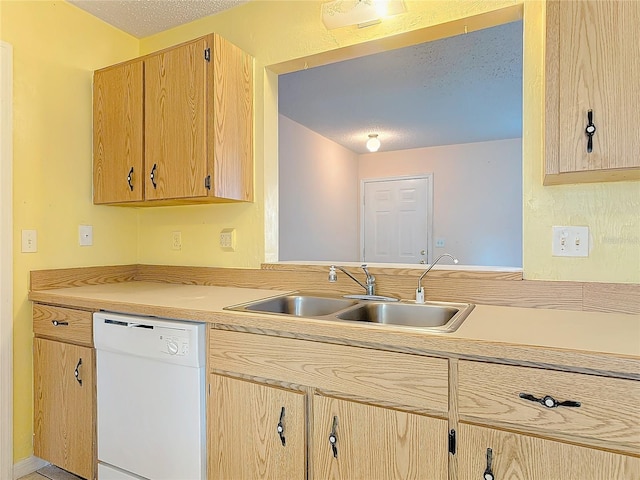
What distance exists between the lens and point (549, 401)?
0.95 metres

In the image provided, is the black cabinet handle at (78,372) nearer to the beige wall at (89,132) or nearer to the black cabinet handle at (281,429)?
the beige wall at (89,132)

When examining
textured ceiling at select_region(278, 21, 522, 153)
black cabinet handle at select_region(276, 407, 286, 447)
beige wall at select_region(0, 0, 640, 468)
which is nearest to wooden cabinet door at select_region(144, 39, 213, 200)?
beige wall at select_region(0, 0, 640, 468)

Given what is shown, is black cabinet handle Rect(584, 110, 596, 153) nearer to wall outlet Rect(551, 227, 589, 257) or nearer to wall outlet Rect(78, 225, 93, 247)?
wall outlet Rect(551, 227, 589, 257)

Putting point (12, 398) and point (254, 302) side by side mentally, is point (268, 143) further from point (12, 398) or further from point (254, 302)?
point (12, 398)

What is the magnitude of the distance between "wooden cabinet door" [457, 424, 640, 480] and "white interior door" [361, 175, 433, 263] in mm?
4354

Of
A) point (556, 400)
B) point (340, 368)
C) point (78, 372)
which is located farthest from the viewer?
point (78, 372)

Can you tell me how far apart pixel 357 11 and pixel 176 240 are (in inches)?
60.0

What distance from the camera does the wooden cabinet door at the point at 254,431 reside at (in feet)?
4.17

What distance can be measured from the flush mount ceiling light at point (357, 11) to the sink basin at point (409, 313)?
1.15 metres

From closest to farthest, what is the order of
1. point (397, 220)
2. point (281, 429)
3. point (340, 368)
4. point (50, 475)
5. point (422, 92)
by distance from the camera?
point (340, 368) → point (281, 429) → point (50, 475) → point (422, 92) → point (397, 220)

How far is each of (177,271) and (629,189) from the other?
2.11 metres

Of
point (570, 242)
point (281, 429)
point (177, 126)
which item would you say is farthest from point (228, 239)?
point (570, 242)

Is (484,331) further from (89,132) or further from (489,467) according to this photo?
(89,132)

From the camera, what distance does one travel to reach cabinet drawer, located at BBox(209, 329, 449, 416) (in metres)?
1.08
